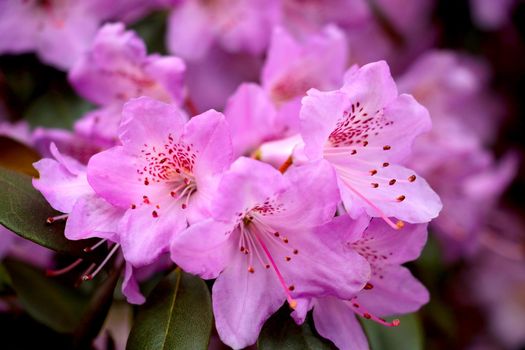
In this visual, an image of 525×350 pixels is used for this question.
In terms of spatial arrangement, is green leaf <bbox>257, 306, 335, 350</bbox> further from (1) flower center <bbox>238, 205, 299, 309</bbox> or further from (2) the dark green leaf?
(2) the dark green leaf

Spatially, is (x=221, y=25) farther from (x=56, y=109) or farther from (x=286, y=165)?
(x=286, y=165)

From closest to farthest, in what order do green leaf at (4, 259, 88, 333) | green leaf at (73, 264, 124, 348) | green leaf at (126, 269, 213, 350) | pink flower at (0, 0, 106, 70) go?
1. green leaf at (126, 269, 213, 350)
2. green leaf at (73, 264, 124, 348)
3. green leaf at (4, 259, 88, 333)
4. pink flower at (0, 0, 106, 70)

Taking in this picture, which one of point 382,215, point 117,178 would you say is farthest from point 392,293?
point 117,178

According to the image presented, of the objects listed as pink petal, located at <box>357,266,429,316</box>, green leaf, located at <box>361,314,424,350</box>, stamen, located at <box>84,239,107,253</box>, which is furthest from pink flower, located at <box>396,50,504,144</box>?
stamen, located at <box>84,239,107,253</box>

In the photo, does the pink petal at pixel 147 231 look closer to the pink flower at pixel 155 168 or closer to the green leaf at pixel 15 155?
the pink flower at pixel 155 168

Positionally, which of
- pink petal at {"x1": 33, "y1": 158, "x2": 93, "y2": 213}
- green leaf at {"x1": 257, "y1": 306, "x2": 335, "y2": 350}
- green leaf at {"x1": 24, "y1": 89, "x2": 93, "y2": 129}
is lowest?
green leaf at {"x1": 257, "y1": 306, "x2": 335, "y2": 350}

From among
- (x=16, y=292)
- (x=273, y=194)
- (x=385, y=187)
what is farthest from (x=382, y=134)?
Result: (x=16, y=292)

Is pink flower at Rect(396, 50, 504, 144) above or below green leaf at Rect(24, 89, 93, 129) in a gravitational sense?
below
